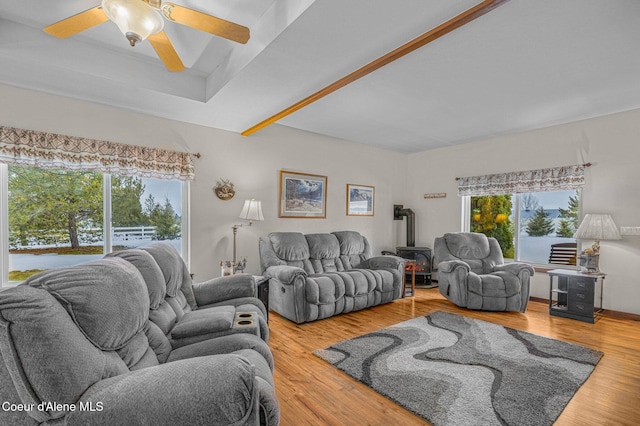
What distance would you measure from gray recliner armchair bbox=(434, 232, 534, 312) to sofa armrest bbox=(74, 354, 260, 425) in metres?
3.62

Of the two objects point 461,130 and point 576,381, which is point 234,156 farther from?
point 576,381

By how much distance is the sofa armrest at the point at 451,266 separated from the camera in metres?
4.06

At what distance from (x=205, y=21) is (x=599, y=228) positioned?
15.2ft

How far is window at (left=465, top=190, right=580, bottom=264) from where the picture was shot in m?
4.38

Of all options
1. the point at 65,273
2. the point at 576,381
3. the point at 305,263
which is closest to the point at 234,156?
the point at 305,263

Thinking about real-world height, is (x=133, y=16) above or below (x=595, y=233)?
above

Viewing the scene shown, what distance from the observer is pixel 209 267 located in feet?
12.9

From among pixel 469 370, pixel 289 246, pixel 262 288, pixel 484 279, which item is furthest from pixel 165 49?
pixel 484 279

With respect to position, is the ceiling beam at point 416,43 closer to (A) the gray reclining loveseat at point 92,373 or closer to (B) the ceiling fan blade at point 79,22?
(B) the ceiling fan blade at point 79,22

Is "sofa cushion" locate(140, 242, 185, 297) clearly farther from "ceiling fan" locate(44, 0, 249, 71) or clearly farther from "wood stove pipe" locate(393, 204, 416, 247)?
"wood stove pipe" locate(393, 204, 416, 247)

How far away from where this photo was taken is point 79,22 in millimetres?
1733

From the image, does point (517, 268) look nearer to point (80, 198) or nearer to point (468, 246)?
point (468, 246)

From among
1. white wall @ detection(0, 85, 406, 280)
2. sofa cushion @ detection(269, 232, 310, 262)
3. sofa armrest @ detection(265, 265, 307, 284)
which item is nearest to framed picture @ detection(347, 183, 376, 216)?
white wall @ detection(0, 85, 406, 280)

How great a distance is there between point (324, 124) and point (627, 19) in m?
3.10
